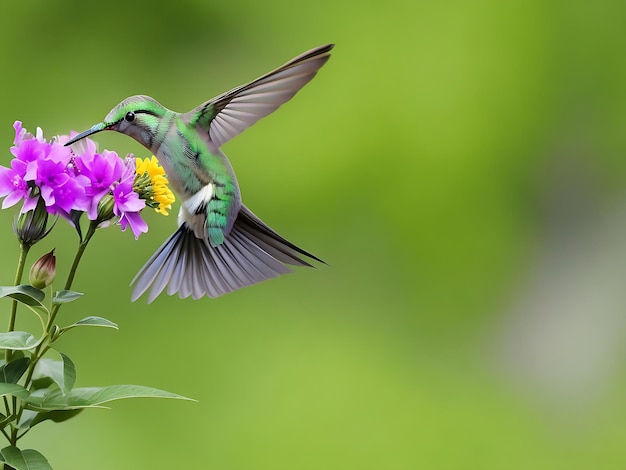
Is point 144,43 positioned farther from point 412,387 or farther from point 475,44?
point 412,387

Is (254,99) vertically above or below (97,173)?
above

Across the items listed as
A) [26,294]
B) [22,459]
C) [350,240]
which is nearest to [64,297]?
[26,294]

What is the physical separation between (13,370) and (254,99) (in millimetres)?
274

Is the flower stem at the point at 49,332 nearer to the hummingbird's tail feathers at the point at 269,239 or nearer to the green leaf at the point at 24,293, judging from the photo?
the green leaf at the point at 24,293

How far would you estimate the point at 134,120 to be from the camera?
525 millimetres

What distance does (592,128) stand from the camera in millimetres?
2061

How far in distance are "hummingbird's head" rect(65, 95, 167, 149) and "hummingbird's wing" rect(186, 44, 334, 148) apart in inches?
1.9

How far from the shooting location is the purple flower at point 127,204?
1.78 feet

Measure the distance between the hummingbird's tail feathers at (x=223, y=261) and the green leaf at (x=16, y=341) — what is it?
0.30 ft

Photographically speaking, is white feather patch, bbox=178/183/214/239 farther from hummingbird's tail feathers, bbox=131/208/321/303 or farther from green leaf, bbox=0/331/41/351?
green leaf, bbox=0/331/41/351

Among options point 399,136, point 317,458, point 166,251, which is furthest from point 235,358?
point 166,251

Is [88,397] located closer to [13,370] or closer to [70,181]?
[13,370]

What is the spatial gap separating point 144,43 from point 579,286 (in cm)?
132

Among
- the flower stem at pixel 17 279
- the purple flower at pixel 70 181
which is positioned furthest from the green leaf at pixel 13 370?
the purple flower at pixel 70 181
